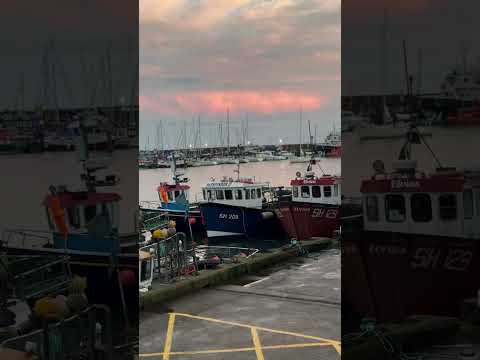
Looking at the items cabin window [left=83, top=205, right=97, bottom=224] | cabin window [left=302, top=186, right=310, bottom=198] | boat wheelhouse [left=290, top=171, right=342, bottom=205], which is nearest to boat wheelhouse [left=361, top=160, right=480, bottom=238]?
cabin window [left=83, top=205, right=97, bottom=224]

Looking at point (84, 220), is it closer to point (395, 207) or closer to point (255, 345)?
point (395, 207)

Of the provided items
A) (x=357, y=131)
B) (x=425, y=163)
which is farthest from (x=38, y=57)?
(x=425, y=163)

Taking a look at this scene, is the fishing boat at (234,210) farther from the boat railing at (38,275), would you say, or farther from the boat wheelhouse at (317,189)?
the boat railing at (38,275)

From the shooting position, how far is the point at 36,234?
353 centimetres

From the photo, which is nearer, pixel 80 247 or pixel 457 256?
→ pixel 457 256

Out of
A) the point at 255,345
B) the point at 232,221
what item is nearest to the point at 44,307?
the point at 255,345

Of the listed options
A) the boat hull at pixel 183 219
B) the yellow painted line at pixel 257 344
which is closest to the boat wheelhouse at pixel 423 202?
the yellow painted line at pixel 257 344

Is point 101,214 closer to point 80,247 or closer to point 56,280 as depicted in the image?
point 80,247

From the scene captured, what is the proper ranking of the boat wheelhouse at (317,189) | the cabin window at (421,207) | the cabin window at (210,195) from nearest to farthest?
1. the cabin window at (421,207)
2. the boat wheelhouse at (317,189)
3. the cabin window at (210,195)

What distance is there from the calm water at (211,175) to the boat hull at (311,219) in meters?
1.31

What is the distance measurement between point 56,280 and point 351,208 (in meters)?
1.80

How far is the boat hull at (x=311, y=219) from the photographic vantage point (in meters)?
14.9

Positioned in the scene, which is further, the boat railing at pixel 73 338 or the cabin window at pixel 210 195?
the cabin window at pixel 210 195

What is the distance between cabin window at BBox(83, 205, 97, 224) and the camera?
357cm
